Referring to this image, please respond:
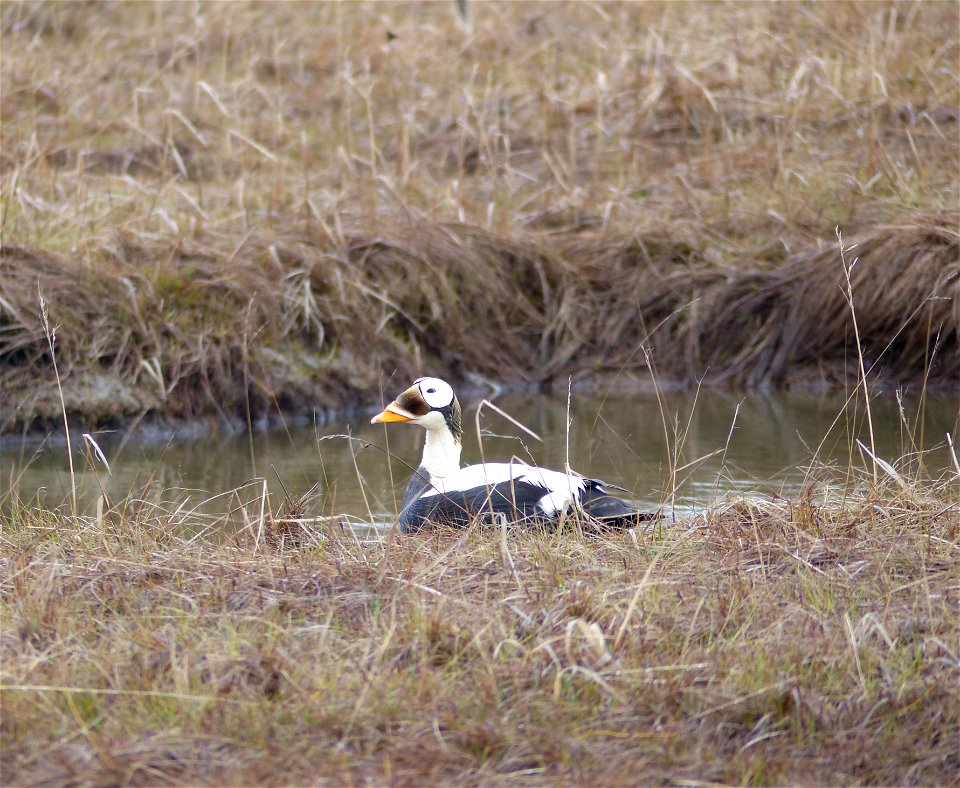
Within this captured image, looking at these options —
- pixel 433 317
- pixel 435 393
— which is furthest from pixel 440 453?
pixel 433 317

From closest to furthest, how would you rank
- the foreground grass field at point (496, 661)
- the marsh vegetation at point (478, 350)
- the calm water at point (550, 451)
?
the foreground grass field at point (496, 661)
the marsh vegetation at point (478, 350)
the calm water at point (550, 451)

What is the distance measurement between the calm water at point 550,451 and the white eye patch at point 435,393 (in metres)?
0.38

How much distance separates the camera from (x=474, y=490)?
173 inches

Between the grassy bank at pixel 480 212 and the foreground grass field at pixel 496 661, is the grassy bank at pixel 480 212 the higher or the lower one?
the lower one

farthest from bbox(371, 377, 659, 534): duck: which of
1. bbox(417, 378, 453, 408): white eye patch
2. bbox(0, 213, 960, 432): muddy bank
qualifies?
bbox(0, 213, 960, 432): muddy bank

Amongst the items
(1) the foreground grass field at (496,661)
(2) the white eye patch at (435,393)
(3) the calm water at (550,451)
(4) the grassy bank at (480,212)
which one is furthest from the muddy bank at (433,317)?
(1) the foreground grass field at (496,661)

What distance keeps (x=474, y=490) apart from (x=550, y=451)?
2057 mm

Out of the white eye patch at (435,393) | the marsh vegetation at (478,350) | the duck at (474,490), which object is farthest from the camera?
the white eye patch at (435,393)

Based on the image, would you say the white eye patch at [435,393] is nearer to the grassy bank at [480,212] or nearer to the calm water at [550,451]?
the calm water at [550,451]

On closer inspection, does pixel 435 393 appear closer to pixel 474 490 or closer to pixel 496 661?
pixel 474 490

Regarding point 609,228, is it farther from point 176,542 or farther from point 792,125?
point 176,542

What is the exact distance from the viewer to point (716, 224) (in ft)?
29.0

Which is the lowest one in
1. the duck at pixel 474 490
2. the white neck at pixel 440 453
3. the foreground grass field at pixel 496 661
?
the white neck at pixel 440 453

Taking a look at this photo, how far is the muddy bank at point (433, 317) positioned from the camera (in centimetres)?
710
